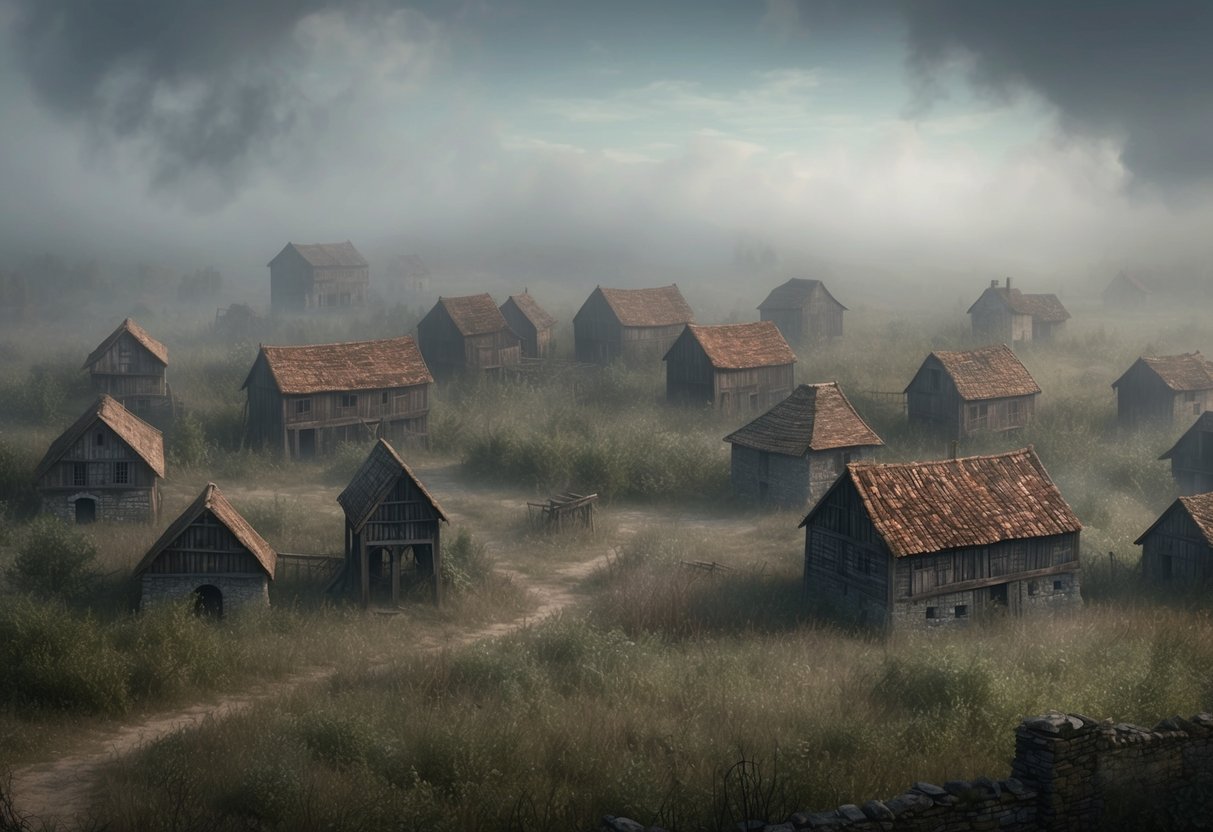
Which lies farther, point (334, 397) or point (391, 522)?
point (334, 397)

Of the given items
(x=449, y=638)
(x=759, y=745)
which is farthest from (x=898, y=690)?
(x=449, y=638)

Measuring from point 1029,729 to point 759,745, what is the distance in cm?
453

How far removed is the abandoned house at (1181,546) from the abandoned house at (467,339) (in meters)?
38.1

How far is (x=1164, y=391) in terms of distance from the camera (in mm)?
49250

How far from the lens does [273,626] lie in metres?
27.3

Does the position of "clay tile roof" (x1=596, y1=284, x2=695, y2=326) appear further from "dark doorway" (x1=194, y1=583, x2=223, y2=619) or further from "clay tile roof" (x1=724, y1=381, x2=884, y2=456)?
"dark doorway" (x1=194, y1=583, x2=223, y2=619)

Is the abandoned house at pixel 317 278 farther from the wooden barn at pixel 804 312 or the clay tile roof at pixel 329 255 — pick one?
the wooden barn at pixel 804 312

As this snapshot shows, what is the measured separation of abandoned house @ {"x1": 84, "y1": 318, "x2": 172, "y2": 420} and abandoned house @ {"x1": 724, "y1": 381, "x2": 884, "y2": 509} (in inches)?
1047

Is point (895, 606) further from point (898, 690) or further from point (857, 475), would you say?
point (898, 690)

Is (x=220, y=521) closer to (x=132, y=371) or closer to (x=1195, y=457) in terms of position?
(x=132, y=371)

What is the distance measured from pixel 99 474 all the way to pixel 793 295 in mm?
49176

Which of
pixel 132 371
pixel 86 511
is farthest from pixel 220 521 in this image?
pixel 132 371

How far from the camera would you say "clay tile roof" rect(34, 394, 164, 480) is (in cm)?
3684

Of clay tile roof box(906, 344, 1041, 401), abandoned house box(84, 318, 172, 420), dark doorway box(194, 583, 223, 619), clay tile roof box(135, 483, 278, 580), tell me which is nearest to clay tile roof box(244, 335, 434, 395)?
abandoned house box(84, 318, 172, 420)
